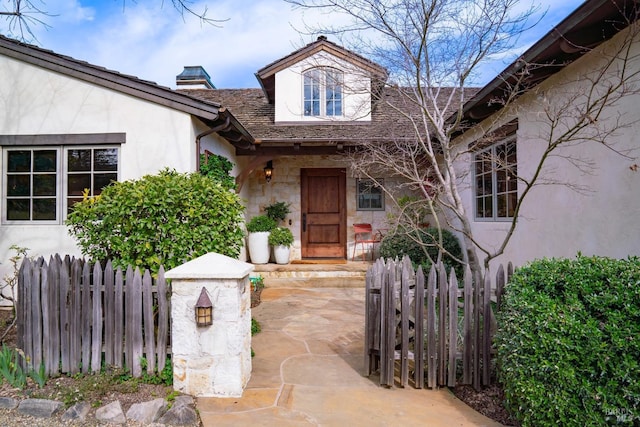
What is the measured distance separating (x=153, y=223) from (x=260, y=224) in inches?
203

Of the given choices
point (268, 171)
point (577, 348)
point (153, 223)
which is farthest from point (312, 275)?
point (577, 348)

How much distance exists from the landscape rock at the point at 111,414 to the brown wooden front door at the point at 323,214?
23.0 ft

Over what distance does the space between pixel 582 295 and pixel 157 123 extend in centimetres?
575

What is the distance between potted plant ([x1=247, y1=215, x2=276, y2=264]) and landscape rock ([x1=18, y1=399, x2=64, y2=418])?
5.90 meters

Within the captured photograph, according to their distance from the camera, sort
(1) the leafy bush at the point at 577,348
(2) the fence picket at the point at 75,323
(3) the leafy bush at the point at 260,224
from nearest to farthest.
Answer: (1) the leafy bush at the point at 577,348
(2) the fence picket at the point at 75,323
(3) the leafy bush at the point at 260,224

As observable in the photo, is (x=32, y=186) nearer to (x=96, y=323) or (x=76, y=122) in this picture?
(x=76, y=122)

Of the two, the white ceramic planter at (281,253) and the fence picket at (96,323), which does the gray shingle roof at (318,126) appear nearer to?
the white ceramic planter at (281,253)

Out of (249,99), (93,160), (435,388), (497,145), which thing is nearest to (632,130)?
(497,145)

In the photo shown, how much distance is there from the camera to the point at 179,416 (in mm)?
2715

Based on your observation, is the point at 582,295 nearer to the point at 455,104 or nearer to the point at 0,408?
the point at 0,408

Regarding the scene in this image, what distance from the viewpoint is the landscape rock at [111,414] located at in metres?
2.75

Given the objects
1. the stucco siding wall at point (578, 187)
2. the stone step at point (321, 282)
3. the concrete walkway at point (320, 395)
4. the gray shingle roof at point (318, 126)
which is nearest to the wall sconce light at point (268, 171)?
the gray shingle roof at point (318, 126)

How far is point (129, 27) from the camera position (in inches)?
169

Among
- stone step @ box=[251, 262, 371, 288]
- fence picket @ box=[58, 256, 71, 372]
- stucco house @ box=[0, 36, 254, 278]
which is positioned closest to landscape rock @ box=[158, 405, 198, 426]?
fence picket @ box=[58, 256, 71, 372]
